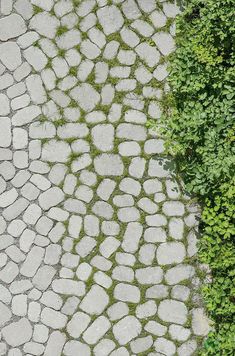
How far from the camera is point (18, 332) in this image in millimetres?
6648

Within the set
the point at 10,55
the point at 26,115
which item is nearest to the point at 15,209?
the point at 26,115

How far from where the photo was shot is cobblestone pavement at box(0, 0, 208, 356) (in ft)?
21.7

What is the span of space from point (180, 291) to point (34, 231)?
154 centimetres

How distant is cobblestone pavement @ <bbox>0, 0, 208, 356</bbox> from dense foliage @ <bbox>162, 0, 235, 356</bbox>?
31 cm

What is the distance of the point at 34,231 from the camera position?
21.9 feet

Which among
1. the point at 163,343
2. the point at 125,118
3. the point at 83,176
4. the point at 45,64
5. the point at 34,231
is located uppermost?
the point at 45,64

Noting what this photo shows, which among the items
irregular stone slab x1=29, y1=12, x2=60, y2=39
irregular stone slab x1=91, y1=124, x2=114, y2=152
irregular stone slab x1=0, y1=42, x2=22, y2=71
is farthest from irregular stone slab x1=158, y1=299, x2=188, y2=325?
irregular stone slab x1=29, y1=12, x2=60, y2=39

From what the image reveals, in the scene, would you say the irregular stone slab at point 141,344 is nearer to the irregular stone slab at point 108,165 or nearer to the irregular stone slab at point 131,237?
the irregular stone slab at point 131,237

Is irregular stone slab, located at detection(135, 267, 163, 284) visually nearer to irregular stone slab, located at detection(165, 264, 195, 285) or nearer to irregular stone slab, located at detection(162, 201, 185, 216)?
irregular stone slab, located at detection(165, 264, 195, 285)

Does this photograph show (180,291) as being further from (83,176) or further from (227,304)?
(83,176)

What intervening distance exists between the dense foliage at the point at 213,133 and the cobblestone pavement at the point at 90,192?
12.2 inches

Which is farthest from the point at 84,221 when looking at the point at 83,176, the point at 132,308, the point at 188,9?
the point at 188,9

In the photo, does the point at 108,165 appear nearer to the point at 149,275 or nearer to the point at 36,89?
the point at 36,89

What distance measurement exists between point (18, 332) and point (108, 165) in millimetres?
1853
